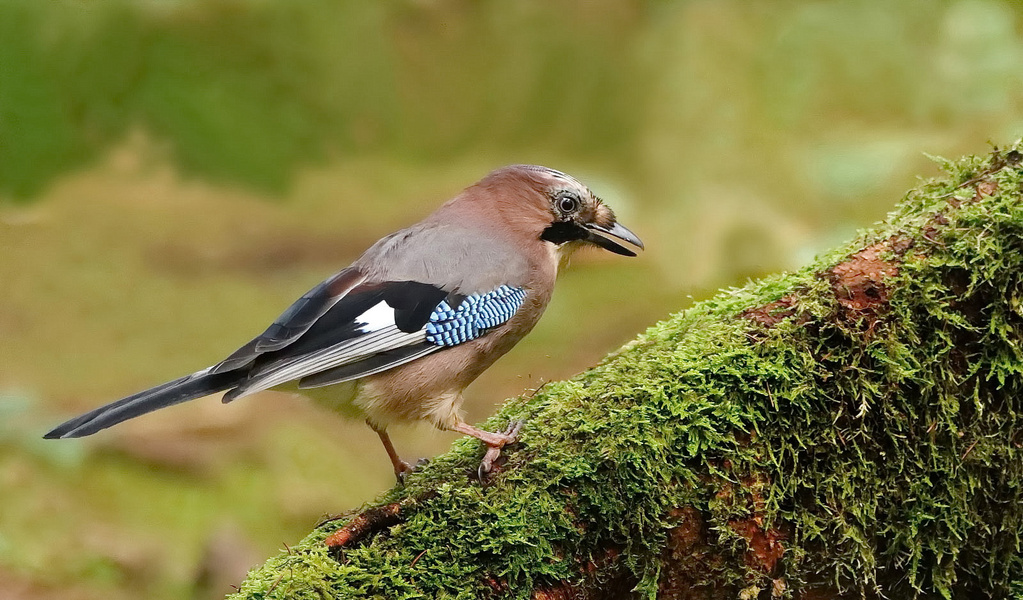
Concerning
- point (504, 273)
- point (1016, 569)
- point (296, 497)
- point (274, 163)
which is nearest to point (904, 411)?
point (1016, 569)

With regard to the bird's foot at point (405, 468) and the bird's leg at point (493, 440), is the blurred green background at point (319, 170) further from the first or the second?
the bird's leg at point (493, 440)

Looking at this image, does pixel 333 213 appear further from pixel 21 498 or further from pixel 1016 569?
pixel 1016 569

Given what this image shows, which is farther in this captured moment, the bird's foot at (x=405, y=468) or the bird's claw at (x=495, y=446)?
the bird's foot at (x=405, y=468)

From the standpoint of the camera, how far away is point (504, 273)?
316 cm

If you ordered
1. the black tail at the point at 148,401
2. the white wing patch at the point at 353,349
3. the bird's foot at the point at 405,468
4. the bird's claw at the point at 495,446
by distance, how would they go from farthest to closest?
1. the bird's foot at the point at 405,468
2. the white wing patch at the point at 353,349
3. the black tail at the point at 148,401
4. the bird's claw at the point at 495,446

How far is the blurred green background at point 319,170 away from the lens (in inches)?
227

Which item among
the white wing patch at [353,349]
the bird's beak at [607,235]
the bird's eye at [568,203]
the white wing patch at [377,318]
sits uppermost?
the bird's eye at [568,203]

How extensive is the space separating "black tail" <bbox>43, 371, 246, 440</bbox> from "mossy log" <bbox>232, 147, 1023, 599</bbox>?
2.19ft

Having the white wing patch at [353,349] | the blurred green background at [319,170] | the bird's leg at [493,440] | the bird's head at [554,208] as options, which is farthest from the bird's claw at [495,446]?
the blurred green background at [319,170]

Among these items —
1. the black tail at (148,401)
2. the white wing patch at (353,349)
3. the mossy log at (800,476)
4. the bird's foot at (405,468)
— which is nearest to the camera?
the mossy log at (800,476)

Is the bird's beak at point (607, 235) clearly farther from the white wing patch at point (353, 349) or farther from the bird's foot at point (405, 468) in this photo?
the bird's foot at point (405, 468)

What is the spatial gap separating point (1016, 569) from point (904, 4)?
4902mm

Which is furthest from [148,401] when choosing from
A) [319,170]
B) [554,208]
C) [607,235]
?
[319,170]

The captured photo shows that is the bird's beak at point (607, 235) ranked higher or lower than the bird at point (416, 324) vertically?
higher
